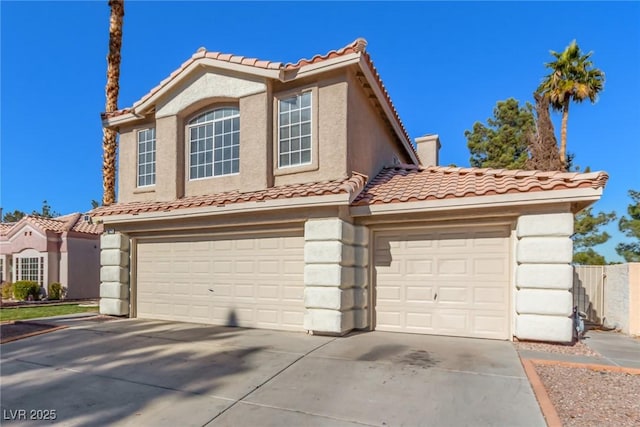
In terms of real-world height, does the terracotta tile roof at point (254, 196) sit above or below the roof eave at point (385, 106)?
below

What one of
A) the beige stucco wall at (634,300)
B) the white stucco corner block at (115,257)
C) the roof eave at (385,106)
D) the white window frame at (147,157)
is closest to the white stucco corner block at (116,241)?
the white stucco corner block at (115,257)

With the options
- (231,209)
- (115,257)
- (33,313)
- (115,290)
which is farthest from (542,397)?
(33,313)

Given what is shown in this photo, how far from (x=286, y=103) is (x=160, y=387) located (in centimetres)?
722

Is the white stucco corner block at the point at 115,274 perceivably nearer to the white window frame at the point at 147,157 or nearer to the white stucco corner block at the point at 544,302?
the white window frame at the point at 147,157

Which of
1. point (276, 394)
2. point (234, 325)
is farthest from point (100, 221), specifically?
point (276, 394)

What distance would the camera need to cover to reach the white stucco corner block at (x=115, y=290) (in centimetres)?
1112

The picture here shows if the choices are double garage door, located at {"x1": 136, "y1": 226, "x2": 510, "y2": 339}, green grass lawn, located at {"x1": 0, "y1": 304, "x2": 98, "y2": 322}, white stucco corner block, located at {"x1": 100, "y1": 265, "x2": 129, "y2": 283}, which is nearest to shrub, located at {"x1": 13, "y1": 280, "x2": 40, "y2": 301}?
green grass lawn, located at {"x1": 0, "y1": 304, "x2": 98, "y2": 322}

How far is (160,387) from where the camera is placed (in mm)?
5363

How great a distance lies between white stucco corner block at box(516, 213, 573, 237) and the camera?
7.13 meters

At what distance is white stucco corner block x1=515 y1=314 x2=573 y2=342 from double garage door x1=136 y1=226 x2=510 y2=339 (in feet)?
1.50

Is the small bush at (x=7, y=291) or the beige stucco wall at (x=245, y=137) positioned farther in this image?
the small bush at (x=7, y=291)

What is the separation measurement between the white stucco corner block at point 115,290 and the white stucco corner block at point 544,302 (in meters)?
10.4

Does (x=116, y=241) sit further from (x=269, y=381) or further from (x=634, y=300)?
(x=634, y=300)

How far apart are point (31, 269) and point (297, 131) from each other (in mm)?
19192
